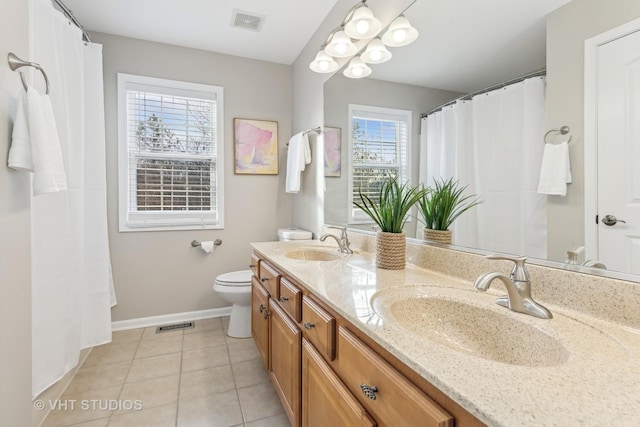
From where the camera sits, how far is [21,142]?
3.60 ft

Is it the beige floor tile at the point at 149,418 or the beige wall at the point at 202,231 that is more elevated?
the beige wall at the point at 202,231

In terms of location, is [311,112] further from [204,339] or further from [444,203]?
[204,339]

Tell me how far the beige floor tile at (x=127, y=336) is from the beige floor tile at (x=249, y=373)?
991mm

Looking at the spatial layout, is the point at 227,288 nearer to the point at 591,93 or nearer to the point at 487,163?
the point at 487,163

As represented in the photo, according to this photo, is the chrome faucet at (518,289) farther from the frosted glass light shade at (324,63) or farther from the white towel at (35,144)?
the frosted glass light shade at (324,63)

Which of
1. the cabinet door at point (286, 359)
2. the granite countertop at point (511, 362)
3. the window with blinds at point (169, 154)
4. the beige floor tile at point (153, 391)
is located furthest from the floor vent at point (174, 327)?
the granite countertop at point (511, 362)

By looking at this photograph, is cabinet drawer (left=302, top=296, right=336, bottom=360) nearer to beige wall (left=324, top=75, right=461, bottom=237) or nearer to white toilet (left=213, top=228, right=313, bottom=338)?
beige wall (left=324, top=75, right=461, bottom=237)

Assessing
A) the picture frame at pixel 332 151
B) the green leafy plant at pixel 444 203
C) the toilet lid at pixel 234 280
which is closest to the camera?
→ the green leafy plant at pixel 444 203

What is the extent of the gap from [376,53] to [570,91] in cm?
105

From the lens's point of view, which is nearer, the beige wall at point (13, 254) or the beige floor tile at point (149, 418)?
the beige wall at point (13, 254)

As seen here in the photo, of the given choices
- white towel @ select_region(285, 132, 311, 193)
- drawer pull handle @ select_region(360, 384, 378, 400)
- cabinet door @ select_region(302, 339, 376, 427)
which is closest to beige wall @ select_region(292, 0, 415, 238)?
white towel @ select_region(285, 132, 311, 193)

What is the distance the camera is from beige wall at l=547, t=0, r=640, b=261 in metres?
0.83

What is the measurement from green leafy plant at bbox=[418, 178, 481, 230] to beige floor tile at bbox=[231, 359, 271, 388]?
55.0 inches

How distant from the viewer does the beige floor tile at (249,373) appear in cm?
186
